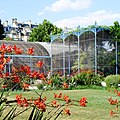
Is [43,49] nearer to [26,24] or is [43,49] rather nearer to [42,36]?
[42,36]

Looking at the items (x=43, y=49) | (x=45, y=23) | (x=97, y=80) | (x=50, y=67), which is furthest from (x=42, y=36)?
(x=97, y=80)

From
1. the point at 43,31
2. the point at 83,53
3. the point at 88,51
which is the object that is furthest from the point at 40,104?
the point at 43,31

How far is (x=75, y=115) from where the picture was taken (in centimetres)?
795

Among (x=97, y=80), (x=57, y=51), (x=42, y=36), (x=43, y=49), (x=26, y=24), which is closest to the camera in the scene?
(x=97, y=80)

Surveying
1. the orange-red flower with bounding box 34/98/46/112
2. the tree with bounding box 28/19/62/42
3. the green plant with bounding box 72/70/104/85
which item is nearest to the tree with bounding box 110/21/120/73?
the green plant with bounding box 72/70/104/85

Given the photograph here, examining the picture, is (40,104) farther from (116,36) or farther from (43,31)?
(43,31)

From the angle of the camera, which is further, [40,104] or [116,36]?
[116,36]

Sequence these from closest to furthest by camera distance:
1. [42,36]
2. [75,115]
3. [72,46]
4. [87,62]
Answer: [75,115] < [87,62] < [72,46] < [42,36]

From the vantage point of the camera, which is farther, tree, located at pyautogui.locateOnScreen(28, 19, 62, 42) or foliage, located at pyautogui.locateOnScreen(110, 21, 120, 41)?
tree, located at pyautogui.locateOnScreen(28, 19, 62, 42)

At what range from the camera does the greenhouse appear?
2639cm

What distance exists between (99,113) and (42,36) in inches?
1526

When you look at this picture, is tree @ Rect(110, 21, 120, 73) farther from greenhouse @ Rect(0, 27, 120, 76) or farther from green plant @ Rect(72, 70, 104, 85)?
green plant @ Rect(72, 70, 104, 85)

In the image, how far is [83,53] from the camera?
27.8 m

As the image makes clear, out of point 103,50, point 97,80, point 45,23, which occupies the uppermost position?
point 45,23
